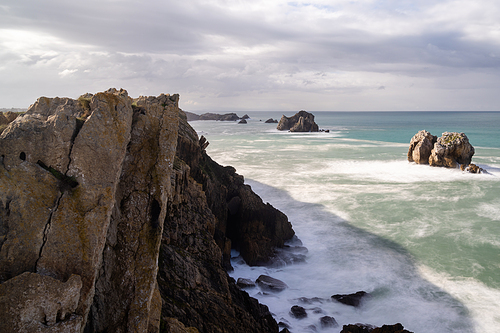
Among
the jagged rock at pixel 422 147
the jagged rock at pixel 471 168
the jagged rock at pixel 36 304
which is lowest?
the jagged rock at pixel 471 168

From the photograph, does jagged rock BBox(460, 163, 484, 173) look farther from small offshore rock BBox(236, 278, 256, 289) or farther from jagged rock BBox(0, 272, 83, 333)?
jagged rock BBox(0, 272, 83, 333)

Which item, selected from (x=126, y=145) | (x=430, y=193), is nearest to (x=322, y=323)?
(x=126, y=145)

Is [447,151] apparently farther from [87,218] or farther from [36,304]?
[36,304]

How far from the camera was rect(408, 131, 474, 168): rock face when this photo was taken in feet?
155

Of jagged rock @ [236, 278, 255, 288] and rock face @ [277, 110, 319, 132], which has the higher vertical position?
rock face @ [277, 110, 319, 132]

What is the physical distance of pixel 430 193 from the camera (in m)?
35.5

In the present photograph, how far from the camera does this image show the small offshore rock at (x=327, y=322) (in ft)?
47.0

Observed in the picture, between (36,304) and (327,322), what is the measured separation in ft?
39.4

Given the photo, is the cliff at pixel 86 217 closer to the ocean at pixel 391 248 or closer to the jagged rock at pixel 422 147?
the ocean at pixel 391 248

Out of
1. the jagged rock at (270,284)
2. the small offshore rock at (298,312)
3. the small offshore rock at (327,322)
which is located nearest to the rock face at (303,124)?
the jagged rock at (270,284)

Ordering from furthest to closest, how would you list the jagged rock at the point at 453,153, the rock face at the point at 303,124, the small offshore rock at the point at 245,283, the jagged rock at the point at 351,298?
the rock face at the point at 303,124
the jagged rock at the point at 453,153
the small offshore rock at the point at 245,283
the jagged rock at the point at 351,298

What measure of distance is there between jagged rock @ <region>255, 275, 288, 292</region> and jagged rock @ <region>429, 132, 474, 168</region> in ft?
132

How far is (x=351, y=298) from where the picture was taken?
53.4ft

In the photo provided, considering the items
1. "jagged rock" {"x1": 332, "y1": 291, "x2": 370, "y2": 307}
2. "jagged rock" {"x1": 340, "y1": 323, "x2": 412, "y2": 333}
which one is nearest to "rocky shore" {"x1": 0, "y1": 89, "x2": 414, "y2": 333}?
"jagged rock" {"x1": 340, "y1": 323, "x2": 412, "y2": 333}
